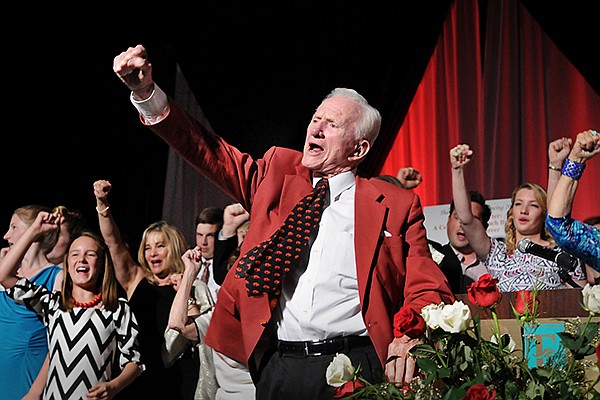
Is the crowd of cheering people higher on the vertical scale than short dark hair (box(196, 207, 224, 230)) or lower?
lower

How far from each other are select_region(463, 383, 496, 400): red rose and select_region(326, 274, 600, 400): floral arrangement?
63mm

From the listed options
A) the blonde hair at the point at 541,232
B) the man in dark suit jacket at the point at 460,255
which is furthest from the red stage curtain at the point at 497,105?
the blonde hair at the point at 541,232

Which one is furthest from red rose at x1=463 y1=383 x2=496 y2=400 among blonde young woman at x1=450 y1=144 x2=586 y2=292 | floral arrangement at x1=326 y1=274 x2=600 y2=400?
blonde young woman at x1=450 y1=144 x2=586 y2=292

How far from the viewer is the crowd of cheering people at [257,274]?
89.4 inches

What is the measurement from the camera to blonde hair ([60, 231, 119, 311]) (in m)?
3.88

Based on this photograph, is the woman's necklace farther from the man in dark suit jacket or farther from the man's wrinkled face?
the man's wrinkled face

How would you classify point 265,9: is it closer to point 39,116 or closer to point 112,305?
point 39,116

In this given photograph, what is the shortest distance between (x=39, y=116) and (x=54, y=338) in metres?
2.64

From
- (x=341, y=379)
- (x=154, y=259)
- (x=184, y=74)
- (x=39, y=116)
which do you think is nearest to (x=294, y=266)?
(x=341, y=379)

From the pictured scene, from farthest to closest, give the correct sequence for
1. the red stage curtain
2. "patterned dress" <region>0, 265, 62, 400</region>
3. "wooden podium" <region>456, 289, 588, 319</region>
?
the red stage curtain → "patterned dress" <region>0, 265, 62, 400</region> → "wooden podium" <region>456, 289, 588, 319</region>

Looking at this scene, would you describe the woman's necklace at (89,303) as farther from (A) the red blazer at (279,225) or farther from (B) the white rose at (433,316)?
(B) the white rose at (433,316)

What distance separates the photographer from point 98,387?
12.1 ft

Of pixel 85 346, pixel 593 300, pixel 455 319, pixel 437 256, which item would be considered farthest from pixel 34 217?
pixel 593 300

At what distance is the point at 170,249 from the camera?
4.30 meters
